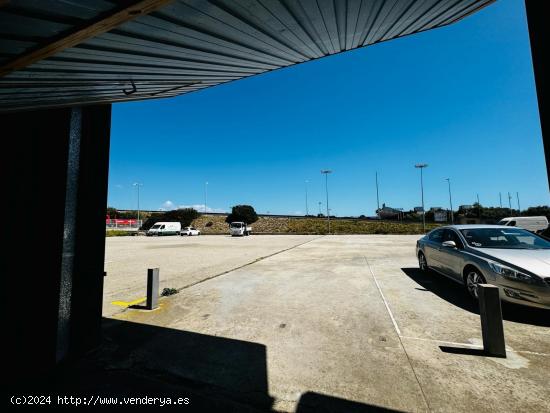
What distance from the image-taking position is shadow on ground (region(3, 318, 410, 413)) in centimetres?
238

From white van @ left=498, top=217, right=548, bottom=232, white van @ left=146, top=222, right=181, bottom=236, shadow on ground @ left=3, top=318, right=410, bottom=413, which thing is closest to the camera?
shadow on ground @ left=3, top=318, right=410, bottom=413

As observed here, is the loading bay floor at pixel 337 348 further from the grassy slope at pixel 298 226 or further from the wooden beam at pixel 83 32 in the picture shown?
the grassy slope at pixel 298 226

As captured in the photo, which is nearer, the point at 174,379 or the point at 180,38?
the point at 180,38

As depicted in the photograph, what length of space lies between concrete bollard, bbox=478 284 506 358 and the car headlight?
1535mm

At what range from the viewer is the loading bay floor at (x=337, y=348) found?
97.1 inches

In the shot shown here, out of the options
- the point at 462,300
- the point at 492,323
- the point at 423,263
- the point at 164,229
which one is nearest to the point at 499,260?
the point at 462,300

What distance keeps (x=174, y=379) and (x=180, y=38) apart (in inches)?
130

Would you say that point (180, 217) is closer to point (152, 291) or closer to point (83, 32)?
point (152, 291)

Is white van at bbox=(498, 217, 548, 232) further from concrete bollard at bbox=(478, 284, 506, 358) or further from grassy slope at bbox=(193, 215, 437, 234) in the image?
concrete bollard at bbox=(478, 284, 506, 358)

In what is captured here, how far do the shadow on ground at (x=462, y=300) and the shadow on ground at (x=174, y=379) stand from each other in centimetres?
364

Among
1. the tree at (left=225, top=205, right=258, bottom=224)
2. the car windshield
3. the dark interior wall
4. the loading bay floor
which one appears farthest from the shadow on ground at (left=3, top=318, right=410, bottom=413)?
the tree at (left=225, top=205, right=258, bottom=224)

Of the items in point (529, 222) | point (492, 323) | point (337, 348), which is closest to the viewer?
point (492, 323)

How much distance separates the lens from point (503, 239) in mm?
5578

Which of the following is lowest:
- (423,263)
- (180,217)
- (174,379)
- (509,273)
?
(174,379)
